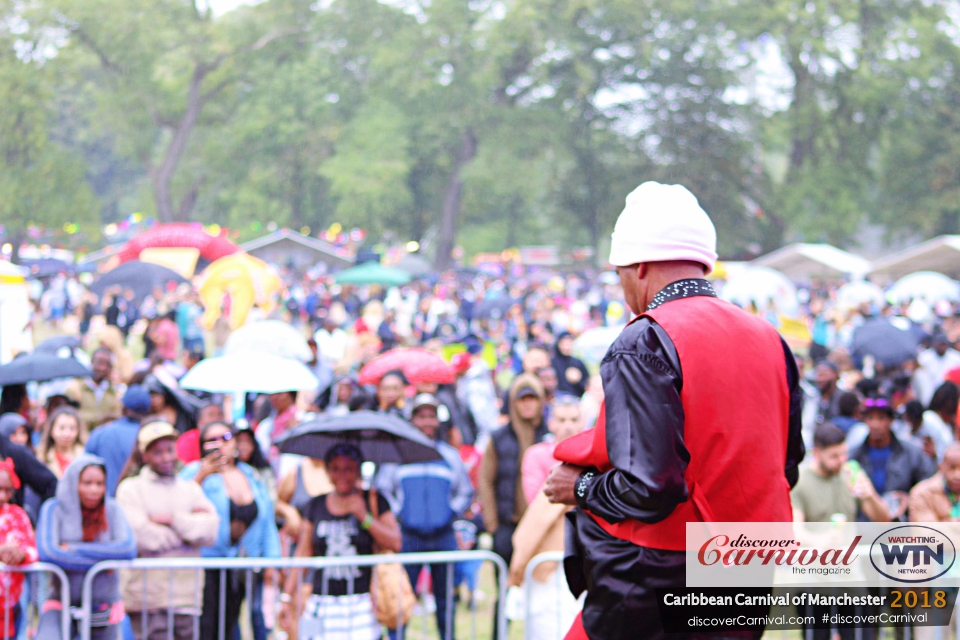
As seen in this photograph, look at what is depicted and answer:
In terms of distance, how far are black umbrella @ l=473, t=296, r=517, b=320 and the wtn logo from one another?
14.9 m

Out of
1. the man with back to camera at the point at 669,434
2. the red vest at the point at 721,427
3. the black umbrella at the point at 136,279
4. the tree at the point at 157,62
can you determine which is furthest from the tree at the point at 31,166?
the red vest at the point at 721,427

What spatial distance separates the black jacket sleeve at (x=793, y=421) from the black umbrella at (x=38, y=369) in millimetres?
5691

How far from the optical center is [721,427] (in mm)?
2133

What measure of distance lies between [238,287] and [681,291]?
18.8 meters

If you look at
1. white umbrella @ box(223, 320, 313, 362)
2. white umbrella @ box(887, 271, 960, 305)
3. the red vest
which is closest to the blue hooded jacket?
the red vest

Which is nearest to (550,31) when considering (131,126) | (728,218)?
(728,218)

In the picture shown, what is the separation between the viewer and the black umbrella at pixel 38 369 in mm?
6738

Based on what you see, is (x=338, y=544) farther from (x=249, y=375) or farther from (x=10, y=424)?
(x=249, y=375)

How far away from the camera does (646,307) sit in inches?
92.4

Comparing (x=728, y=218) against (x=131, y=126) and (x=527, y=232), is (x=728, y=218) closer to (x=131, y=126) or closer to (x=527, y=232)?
(x=527, y=232)

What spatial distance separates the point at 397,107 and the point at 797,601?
1878 inches

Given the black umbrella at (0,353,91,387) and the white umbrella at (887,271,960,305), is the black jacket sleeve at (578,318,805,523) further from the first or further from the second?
the white umbrella at (887,271,960,305)

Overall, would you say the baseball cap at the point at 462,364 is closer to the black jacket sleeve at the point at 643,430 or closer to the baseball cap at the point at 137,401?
the baseball cap at the point at 137,401

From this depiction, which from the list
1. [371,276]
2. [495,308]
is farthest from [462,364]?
[371,276]
